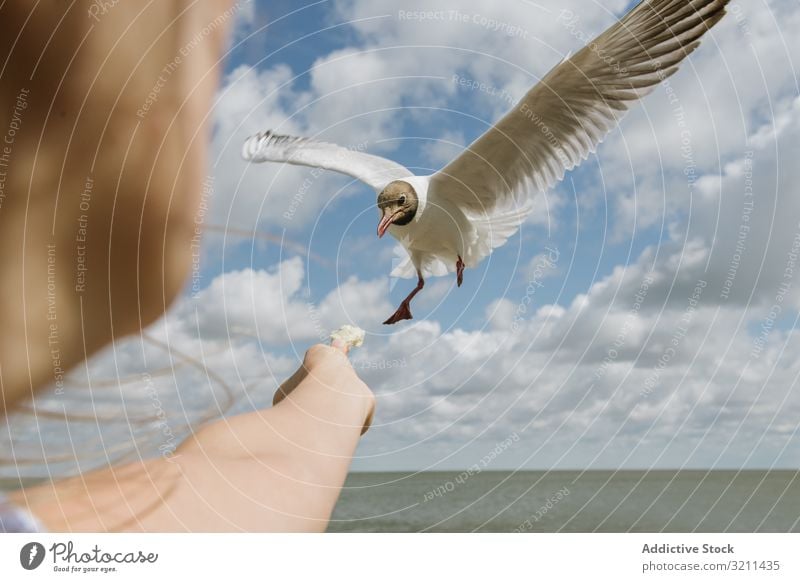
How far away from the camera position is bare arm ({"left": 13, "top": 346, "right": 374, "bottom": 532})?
1240 millimetres

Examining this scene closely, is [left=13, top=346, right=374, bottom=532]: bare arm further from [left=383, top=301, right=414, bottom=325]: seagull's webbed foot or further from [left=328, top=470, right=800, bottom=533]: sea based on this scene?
[left=328, top=470, right=800, bottom=533]: sea

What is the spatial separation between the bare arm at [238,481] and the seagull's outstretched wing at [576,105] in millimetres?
2845

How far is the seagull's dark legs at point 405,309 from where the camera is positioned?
4.82m

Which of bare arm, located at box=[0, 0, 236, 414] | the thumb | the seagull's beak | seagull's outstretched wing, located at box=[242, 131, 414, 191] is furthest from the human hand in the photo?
seagull's outstretched wing, located at box=[242, 131, 414, 191]

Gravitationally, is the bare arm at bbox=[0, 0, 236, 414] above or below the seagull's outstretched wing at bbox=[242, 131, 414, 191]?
below

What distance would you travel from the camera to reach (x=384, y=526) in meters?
16.6

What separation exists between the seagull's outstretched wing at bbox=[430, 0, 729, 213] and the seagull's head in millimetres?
232

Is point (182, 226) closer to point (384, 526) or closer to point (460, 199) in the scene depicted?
point (460, 199)

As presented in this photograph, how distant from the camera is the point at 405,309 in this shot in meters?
4.96

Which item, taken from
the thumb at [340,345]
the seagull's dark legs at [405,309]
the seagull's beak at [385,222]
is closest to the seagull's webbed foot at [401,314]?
the seagull's dark legs at [405,309]

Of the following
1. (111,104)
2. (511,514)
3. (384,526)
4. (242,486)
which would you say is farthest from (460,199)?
(511,514)

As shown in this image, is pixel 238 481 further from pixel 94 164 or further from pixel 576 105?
pixel 576 105

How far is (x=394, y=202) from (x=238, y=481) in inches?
123

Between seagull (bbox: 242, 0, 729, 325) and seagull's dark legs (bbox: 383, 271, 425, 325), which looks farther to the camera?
seagull's dark legs (bbox: 383, 271, 425, 325)
